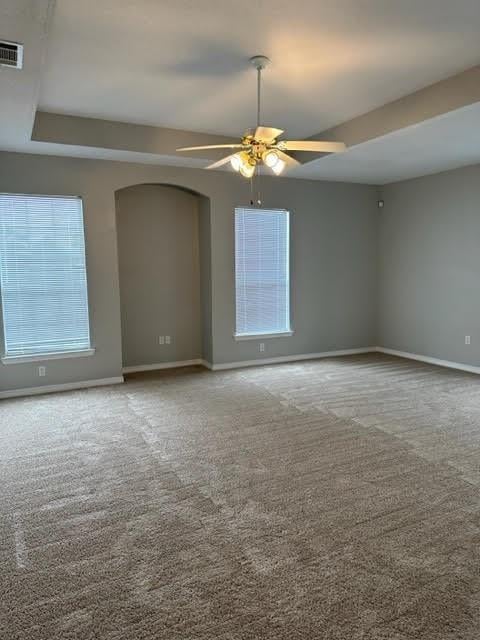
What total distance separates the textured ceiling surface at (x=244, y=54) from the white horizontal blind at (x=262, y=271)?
6.08 ft

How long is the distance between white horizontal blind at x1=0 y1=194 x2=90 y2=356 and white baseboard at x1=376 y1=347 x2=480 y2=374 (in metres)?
4.69

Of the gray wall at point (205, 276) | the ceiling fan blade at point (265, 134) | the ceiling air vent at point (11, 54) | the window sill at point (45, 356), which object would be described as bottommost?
the window sill at point (45, 356)

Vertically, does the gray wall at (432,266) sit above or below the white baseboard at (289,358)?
above

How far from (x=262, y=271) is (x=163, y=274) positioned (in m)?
1.41

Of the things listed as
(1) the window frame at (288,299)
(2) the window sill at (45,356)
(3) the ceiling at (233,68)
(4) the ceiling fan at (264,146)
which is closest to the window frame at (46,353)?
(2) the window sill at (45,356)

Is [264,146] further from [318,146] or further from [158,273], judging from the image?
[158,273]

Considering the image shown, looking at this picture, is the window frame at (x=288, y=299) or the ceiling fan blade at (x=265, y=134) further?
the window frame at (x=288, y=299)

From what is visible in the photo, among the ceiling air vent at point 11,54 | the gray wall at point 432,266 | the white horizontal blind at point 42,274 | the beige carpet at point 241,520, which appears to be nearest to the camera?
the beige carpet at point 241,520

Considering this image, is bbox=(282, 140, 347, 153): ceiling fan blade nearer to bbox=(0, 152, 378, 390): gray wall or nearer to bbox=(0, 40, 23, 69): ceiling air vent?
bbox=(0, 40, 23, 69): ceiling air vent

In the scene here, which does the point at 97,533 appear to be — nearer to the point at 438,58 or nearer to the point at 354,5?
the point at 354,5

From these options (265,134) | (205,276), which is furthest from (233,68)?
(205,276)

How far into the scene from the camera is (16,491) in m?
2.91

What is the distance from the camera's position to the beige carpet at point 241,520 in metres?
1.85

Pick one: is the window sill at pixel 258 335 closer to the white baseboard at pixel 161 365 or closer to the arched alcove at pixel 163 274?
the arched alcove at pixel 163 274
